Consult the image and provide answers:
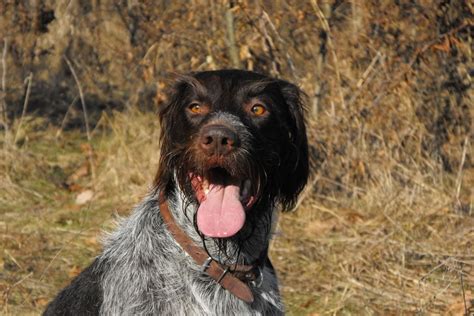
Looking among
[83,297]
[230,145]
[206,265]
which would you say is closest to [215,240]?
[206,265]

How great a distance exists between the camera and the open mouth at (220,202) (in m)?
4.46

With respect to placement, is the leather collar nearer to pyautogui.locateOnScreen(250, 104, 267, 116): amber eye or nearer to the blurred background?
pyautogui.locateOnScreen(250, 104, 267, 116): amber eye

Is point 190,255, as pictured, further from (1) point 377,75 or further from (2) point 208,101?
(1) point 377,75

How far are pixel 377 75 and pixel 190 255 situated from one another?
4639mm

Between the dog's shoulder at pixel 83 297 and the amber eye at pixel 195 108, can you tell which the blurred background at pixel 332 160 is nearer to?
the dog's shoulder at pixel 83 297

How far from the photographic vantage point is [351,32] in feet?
29.0

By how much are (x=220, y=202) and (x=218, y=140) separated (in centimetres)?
34

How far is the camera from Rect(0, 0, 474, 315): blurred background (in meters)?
→ 7.36

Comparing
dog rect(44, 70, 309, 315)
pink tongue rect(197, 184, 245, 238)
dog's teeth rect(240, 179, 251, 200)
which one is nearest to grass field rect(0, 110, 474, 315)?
dog rect(44, 70, 309, 315)

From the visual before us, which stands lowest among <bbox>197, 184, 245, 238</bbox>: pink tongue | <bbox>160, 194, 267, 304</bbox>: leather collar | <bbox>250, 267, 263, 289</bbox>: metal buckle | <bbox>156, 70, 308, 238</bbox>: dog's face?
<bbox>250, 267, 263, 289</bbox>: metal buckle

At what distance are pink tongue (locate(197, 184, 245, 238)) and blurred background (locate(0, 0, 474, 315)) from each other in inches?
102

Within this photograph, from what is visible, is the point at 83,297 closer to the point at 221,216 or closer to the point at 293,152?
the point at 221,216

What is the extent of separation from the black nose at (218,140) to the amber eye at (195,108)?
0.95 feet

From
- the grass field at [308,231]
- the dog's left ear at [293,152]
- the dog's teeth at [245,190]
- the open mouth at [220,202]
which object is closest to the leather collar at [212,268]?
the open mouth at [220,202]
